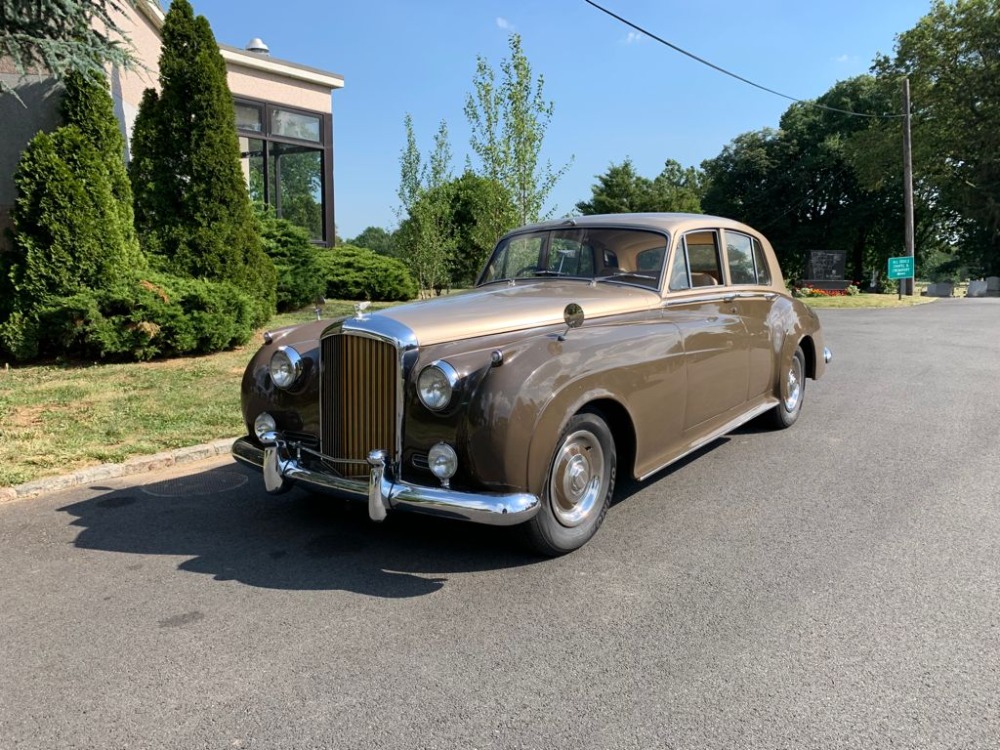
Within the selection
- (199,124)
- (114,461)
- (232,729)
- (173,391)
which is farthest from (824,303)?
(232,729)

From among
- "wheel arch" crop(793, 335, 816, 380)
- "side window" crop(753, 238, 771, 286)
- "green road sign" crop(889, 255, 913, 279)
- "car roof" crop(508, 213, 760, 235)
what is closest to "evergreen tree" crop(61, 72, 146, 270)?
"car roof" crop(508, 213, 760, 235)

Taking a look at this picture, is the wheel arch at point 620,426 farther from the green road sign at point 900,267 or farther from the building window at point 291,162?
the green road sign at point 900,267

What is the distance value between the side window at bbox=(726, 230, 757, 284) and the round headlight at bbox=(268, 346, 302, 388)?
3.30 metres

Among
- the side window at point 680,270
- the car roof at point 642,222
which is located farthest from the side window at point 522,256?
the side window at point 680,270

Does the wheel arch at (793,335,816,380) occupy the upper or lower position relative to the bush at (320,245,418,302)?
lower

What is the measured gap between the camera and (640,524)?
4316 millimetres

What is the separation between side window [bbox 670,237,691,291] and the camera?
16.6 feet

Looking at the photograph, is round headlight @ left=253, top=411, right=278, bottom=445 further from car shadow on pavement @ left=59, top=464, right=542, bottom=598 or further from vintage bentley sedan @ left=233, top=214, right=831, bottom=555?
car shadow on pavement @ left=59, top=464, right=542, bottom=598

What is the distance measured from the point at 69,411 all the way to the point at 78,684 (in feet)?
15.5

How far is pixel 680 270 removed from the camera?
5.18m

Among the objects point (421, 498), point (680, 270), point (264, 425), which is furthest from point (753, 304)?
point (264, 425)

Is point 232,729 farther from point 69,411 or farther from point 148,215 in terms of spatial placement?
point 148,215

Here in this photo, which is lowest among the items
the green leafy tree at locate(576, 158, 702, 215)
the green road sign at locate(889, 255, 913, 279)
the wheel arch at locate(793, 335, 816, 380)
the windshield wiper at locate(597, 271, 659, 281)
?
the wheel arch at locate(793, 335, 816, 380)

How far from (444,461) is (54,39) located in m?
8.09
